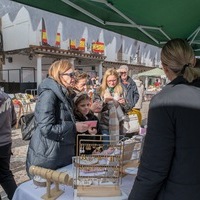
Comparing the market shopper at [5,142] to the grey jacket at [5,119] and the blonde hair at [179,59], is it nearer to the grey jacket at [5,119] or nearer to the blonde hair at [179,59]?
the grey jacket at [5,119]

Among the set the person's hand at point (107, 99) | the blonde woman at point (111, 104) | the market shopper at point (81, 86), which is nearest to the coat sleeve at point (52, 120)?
the market shopper at point (81, 86)

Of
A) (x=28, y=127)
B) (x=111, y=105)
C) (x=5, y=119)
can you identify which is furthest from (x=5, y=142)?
(x=111, y=105)

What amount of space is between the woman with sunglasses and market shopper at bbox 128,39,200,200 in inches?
36.2

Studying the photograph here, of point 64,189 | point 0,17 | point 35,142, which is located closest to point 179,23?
point 35,142

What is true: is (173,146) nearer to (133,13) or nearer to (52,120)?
(52,120)

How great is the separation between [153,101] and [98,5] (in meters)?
1.74

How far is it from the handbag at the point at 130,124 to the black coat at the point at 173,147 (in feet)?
7.70

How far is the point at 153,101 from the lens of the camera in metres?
1.09

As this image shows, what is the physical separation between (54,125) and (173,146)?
3.44 ft

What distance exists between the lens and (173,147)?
105 cm

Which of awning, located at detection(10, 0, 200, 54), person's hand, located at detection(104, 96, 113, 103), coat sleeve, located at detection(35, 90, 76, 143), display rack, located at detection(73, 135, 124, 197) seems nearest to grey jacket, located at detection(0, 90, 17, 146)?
coat sleeve, located at detection(35, 90, 76, 143)

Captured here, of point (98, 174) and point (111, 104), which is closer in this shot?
point (98, 174)

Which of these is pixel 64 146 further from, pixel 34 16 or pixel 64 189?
pixel 34 16

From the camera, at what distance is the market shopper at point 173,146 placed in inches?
40.9
